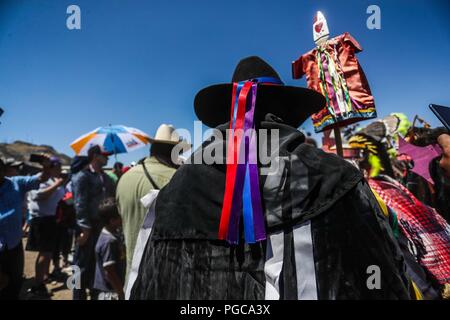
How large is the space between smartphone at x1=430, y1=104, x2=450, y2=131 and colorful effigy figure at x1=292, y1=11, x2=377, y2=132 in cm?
35

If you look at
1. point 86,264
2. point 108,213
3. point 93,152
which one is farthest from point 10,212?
point 93,152

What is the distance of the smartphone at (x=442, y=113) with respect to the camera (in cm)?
169

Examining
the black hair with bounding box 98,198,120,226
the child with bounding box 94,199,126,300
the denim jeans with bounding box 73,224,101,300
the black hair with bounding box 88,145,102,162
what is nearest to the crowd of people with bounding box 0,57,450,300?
the child with bounding box 94,199,126,300

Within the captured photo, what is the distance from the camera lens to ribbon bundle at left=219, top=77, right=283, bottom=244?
1123 mm

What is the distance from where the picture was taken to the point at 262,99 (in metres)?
1.41

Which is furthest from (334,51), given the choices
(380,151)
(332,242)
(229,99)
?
(332,242)

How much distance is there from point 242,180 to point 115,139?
5013 mm

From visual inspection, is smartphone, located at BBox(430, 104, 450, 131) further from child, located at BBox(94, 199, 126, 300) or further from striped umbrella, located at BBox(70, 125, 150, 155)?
striped umbrella, located at BBox(70, 125, 150, 155)

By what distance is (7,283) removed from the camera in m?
2.90

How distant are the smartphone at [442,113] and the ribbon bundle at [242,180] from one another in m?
1.33

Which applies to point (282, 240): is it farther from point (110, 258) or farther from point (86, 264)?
point (86, 264)

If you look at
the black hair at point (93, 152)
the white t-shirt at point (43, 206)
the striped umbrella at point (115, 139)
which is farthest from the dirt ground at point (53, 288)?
the striped umbrella at point (115, 139)

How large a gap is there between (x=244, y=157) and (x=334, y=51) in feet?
4.53

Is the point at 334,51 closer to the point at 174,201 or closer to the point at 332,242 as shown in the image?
the point at 332,242
